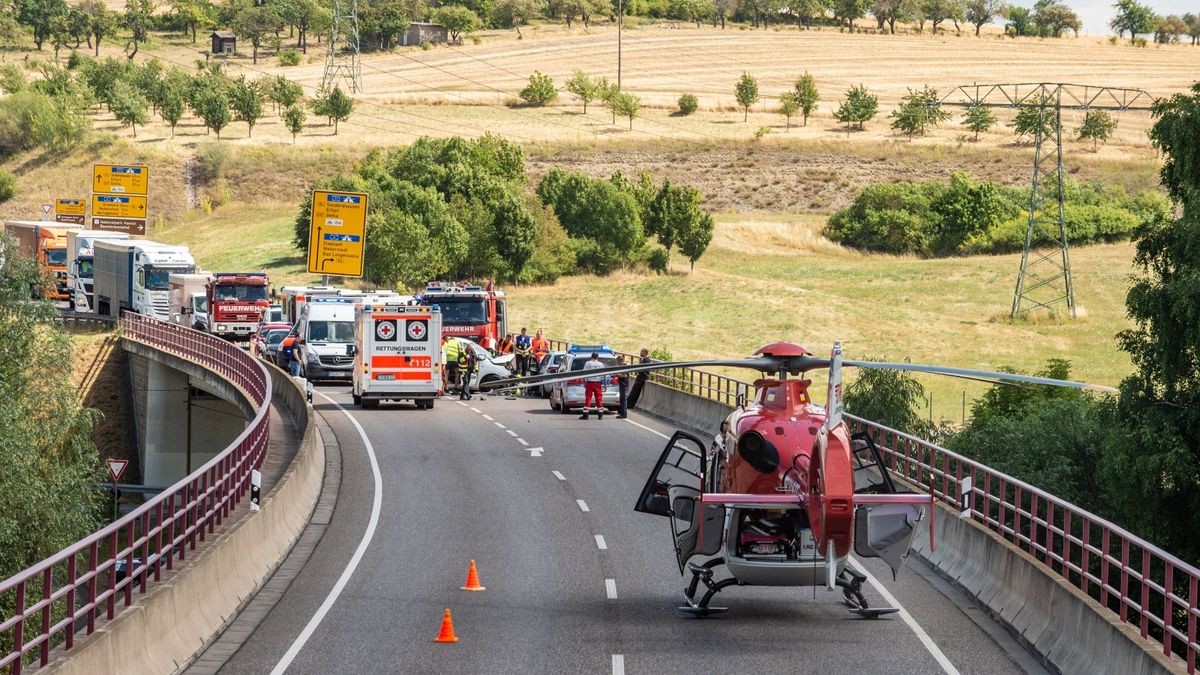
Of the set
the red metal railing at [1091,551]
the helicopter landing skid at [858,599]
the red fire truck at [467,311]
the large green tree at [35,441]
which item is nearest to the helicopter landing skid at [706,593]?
the helicopter landing skid at [858,599]

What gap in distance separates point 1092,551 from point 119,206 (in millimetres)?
83560

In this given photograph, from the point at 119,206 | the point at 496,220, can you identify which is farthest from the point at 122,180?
the point at 496,220

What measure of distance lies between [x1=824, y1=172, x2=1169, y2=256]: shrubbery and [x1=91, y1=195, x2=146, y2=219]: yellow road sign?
51.9 meters

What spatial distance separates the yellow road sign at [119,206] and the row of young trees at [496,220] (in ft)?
41.0

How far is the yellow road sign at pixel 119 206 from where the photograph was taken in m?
91.4

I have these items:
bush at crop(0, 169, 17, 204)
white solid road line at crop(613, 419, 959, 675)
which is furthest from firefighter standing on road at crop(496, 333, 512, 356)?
bush at crop(0, 169, 17, 204)

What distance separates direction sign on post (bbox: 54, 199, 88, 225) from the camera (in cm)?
11062

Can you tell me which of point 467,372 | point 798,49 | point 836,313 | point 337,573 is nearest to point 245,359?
point 467,372

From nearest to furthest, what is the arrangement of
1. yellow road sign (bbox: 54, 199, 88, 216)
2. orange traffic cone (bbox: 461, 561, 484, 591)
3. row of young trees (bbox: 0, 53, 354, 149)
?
orange traffic cone (bbox: 461, 561, 484, 591), yellow road sign (bbox: 54, 199, 88, 216), row of young trees (bbox: 0, 53, 354, 149)

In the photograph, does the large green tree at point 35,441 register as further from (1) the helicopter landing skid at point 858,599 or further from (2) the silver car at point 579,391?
(1) the helicopter landing skid at point 858,599

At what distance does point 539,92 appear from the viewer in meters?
157

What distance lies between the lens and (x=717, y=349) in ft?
255

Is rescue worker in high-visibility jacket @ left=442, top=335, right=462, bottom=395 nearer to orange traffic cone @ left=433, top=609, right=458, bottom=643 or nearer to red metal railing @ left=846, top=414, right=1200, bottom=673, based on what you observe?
red metal railing @ left=846, top=414, right=1200, bottom=673

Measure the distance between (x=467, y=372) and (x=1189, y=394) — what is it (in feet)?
89.4
